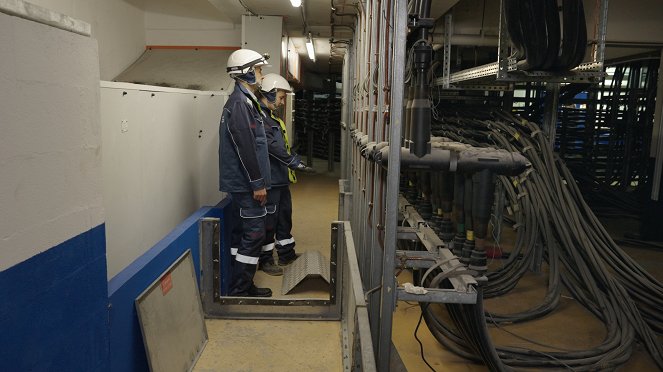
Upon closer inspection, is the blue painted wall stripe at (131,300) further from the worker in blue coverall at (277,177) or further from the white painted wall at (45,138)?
the worker in blue coverall at (277,177)

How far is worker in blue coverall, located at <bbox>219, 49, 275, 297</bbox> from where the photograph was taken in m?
3.09

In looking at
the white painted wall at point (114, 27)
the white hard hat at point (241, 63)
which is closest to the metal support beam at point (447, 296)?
the white hard hat at point (241, 63)

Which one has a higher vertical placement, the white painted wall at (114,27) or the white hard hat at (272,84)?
the white painted wall at (114,27)

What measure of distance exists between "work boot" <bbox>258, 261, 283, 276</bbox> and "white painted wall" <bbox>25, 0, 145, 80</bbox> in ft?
7.20

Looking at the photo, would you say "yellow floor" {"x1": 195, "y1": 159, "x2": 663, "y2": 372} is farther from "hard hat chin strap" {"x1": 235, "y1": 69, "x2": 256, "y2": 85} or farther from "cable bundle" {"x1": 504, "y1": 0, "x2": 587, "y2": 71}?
"cable bundle" {"x1": 504, "y1": 0, "x2": 587, "y2": 71}

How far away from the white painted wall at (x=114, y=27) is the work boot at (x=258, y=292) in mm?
2426

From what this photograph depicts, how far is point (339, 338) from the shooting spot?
295 centimetres

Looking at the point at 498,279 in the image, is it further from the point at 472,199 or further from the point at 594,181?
the point at 594,181

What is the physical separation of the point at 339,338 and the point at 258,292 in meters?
0.74

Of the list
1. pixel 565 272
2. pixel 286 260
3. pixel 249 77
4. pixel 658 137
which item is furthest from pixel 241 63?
pixel 658 137

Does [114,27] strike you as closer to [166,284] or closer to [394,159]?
[166,284]

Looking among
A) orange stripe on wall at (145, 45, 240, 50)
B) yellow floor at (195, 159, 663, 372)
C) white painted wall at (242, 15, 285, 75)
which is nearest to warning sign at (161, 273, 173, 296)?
yellow floor at (195, 159, 663, 372)

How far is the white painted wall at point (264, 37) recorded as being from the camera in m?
5.02

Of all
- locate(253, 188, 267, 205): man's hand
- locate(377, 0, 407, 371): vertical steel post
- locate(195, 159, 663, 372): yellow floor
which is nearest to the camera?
locate(377, 0, 407, 371): vertical steel post
